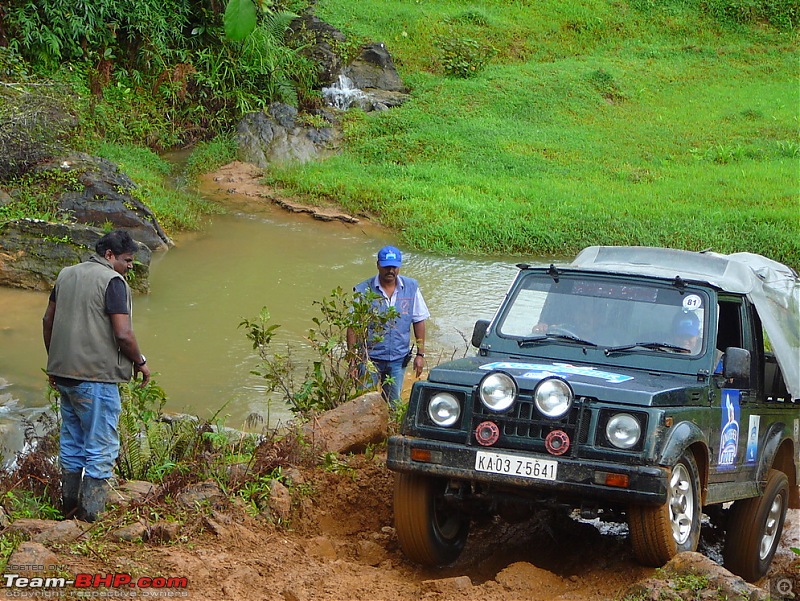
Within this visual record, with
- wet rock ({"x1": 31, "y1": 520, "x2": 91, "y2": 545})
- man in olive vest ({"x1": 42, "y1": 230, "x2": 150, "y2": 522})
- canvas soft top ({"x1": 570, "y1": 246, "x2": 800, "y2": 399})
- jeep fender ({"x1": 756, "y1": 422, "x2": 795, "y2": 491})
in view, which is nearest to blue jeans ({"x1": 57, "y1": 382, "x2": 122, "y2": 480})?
man in olive vest ({"x1": 42, "y1": 230, "x2": 150, "y2": 522})

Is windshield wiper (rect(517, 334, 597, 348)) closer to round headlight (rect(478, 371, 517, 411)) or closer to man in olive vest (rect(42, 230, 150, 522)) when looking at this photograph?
round headlight (rect(478, 371, 517, 411))

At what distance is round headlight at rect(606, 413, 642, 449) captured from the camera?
4.60 metres

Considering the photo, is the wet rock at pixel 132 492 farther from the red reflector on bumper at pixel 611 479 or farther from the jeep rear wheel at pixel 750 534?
the jeep rear wheel at pixel 750 534

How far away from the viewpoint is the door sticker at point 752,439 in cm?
577

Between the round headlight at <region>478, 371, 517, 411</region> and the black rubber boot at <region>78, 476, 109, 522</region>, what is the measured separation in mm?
2101

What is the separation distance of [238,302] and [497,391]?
814 cm

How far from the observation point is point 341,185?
58.1 ft

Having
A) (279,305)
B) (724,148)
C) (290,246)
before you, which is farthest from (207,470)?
(724,148)

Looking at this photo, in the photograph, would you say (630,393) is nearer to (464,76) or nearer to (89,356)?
(89,356)

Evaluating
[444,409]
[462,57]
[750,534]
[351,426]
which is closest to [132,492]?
[351,426]

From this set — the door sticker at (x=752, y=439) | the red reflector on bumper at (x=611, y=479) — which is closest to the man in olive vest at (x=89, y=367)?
the red reflector on bumper at (x=611, y=479)

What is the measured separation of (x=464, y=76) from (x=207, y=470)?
20068mm

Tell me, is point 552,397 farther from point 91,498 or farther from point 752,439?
point 91,498

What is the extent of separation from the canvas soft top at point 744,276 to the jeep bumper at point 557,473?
156 cm
